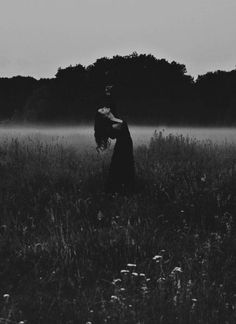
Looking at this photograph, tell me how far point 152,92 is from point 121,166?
18426mm

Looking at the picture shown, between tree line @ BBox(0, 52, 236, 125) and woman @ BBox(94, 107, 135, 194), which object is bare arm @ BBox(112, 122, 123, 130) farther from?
tree line @ BBox(0, 52, 236, 125)

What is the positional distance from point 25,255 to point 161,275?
2.03m

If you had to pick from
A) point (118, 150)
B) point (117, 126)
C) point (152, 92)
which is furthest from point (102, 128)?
point (152, 92)

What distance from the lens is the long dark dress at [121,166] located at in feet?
37.0

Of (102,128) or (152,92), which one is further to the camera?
(152,92)

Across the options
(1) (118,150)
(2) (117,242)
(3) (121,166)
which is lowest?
(2) (117,242)

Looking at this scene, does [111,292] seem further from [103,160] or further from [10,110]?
[10,110]

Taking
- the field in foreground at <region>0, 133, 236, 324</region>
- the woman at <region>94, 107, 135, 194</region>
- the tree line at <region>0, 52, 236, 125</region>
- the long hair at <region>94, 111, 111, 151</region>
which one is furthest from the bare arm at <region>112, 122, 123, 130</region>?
the tree line at <region>0, 52, 236, 125</region>

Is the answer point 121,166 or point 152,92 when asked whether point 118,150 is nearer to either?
point 121,166

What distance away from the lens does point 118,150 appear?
A: 1168cm

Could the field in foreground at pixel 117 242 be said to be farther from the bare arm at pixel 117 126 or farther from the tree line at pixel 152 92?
the tree line at pixel 152 92

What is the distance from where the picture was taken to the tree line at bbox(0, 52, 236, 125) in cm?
2841

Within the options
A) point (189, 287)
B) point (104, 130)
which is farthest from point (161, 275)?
point (104, 130)

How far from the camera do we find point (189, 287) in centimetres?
629
